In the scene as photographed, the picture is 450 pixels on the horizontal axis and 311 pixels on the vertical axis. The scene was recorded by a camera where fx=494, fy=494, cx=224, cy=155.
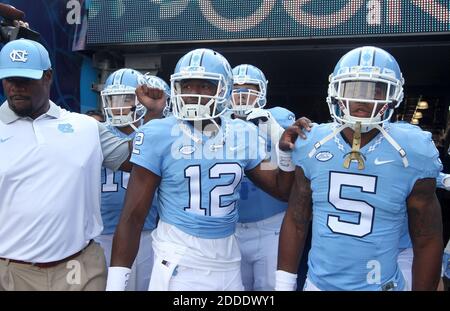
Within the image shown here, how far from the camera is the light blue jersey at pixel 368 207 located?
6.12 feet

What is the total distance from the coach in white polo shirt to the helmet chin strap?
1106mm

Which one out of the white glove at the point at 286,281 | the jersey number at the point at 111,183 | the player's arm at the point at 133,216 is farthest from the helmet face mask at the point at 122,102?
the white glove at the point at 286,281

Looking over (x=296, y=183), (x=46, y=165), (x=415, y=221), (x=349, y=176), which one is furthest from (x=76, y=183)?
(x=415, y=221)

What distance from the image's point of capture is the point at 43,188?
2.06m

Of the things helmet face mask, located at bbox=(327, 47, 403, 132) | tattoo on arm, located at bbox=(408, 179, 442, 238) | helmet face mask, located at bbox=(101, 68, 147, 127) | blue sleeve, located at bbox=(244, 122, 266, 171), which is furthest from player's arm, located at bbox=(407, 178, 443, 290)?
helmet face mask, located at bbox=(101, 68, 147, 127)

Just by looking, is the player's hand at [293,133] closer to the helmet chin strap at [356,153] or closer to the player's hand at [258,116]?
the helmet chin strap at [356,153]

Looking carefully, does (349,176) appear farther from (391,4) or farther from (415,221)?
(391,4)

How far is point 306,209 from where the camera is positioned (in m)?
2.09

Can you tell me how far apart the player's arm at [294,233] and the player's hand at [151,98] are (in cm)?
87

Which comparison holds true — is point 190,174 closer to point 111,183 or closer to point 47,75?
point 47,75

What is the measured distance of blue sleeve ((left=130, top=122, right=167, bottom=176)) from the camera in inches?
80.1

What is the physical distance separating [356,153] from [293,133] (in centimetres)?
30

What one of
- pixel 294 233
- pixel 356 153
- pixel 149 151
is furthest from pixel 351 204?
pixel 149 151

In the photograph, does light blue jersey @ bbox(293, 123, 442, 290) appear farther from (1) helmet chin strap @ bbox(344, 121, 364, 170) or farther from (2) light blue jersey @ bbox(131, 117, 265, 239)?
(2) light blue jersey @ bbox(131, 117, 265, 239)
